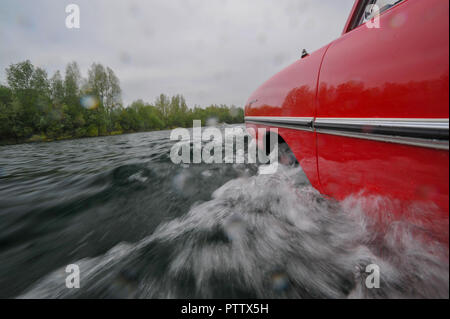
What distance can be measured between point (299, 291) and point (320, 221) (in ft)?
1.82

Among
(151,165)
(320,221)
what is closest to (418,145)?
(320,221)

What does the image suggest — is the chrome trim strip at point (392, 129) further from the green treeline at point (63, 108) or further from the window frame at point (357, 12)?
the green treeline at point (63, 108)

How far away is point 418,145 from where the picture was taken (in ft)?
2.00

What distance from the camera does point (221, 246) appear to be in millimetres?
1094

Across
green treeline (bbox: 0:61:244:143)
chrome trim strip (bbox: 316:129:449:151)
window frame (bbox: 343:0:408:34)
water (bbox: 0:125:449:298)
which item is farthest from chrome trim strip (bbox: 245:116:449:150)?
green treeline (bbox: 0:61:244:143)

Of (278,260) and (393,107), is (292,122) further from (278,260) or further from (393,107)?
(278,260)

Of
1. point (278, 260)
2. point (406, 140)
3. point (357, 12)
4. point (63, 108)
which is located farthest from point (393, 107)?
point (63, 108)

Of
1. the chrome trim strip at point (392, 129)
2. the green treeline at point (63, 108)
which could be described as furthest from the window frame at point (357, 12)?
the green treeline at point (63, 108)

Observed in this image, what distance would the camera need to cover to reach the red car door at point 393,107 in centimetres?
56

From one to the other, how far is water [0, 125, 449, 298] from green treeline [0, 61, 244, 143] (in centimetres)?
2652

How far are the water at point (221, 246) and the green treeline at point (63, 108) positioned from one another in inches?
1044

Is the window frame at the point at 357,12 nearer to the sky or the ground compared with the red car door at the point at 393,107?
nearer to the sky

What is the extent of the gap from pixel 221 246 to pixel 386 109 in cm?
111
